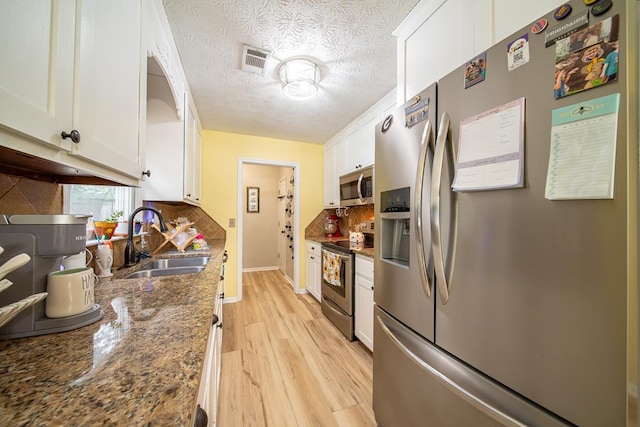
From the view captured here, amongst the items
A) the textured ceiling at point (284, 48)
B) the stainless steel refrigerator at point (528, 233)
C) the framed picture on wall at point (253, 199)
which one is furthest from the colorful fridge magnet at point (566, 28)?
the framed picture on wall at point (253, 199)

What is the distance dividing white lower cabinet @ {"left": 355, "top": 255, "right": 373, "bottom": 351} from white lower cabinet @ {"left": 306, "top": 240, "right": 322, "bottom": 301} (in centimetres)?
97

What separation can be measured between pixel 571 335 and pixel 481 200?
0.40 meters

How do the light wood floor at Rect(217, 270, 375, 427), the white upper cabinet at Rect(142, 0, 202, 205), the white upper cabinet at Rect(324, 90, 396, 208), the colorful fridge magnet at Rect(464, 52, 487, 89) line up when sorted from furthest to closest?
1. the white upper cabinet at Rect(324, 90, 396, 208)
2. the white upper cabinet at Rect(142, 0, 202, 205)
3. the light wood floor at Rect(217, 270, 375, 427)
4. the colorful fridge magnet at Rect(464, 52, 487, 89)

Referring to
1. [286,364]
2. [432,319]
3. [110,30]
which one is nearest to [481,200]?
[432,319]

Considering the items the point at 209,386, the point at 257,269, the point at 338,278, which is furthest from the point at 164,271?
the point at 257,269

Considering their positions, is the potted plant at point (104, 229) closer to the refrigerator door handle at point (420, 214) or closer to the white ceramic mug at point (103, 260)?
the white ceramic mug at point (103, 260)

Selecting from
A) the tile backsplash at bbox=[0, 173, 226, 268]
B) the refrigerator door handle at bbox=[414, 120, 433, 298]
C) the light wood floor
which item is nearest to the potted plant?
the tile backsplash at bbox=[0, 173, 226, 268]

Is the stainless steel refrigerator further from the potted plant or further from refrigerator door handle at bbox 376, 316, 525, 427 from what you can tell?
the potted plant

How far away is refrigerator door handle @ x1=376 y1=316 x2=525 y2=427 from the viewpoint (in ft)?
2.16

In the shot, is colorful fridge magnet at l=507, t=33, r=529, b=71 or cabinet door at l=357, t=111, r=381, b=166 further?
cabinet door at l=357, t=111, r=381, b=166

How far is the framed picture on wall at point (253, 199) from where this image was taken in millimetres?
4969

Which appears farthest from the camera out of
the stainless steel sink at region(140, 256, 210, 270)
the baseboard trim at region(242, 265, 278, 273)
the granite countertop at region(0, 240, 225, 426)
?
the baseboard trim at region(242, 265, 278, 273)

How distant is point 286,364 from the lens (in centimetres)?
188

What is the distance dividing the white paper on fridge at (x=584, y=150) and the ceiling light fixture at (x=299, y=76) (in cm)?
164
